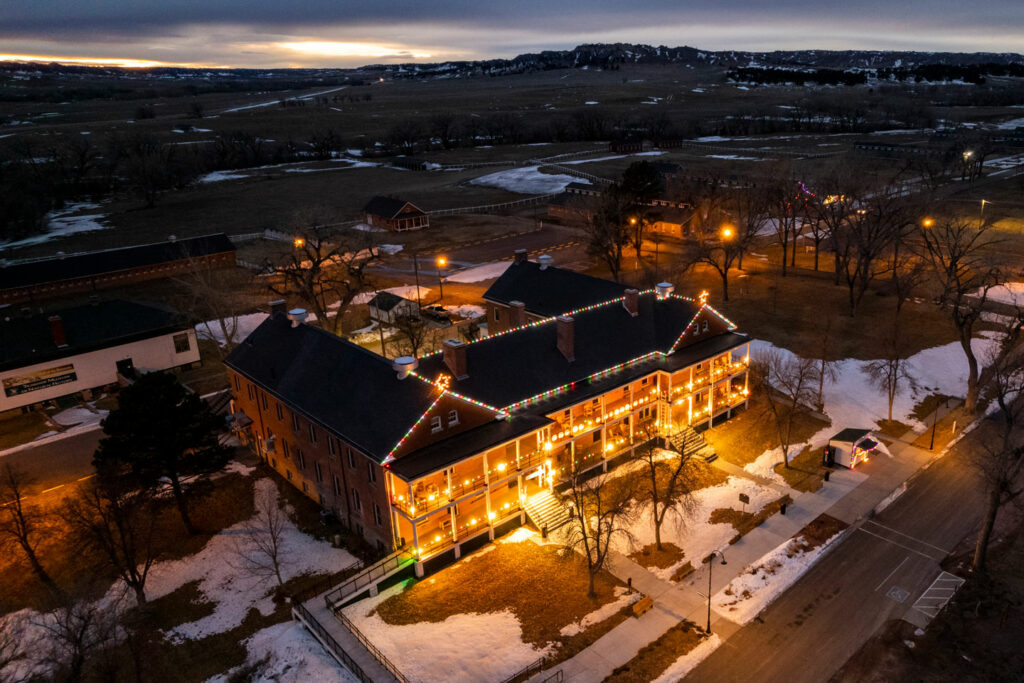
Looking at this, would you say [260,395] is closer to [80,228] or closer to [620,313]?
[620,313]

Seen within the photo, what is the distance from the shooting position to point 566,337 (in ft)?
128

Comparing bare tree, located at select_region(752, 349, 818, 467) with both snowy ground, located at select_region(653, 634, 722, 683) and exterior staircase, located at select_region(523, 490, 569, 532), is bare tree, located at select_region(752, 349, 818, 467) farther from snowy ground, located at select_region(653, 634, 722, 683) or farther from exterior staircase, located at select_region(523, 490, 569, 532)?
snowy ground, located at select_region(653, 634, 722, 683)

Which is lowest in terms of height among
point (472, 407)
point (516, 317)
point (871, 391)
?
point (871, 391)

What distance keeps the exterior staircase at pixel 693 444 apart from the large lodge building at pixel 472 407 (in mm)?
1024

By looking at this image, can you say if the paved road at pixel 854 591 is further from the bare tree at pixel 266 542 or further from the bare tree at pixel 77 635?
the bare tree at pixel 77 635

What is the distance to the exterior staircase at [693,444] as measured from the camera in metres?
39.8

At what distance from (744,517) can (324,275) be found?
53853 millimetres

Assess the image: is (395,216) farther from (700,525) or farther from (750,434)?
(700,525)

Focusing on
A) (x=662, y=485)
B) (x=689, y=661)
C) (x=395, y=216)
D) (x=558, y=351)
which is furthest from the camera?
(x=395, y=216)

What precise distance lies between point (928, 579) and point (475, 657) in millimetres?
19909

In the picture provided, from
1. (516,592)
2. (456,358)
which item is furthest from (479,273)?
(516,592)

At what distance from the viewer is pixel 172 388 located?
112ft

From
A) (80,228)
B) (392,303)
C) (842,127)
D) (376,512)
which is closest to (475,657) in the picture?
(376,512)

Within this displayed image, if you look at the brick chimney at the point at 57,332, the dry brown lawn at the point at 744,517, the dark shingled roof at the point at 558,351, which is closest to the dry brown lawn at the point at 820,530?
the dry brown lawn at the point at 744,517
